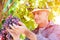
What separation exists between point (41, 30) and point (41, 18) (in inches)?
3.3

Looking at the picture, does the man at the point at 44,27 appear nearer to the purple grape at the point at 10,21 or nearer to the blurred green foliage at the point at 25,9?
the blurred green foliage at the point at 25,9

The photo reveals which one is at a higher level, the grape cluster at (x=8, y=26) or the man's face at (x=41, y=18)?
the man's face at (x=41, y=18)

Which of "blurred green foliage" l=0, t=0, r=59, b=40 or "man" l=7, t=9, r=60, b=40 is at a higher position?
"blurred green foliage" l=0, t=0, r=59, b=40

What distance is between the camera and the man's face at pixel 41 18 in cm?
139

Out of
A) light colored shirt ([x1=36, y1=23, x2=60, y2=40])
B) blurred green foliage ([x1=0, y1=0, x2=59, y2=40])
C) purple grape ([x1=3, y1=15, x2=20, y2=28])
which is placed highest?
blurred green foliage ([x1=0, y1=0, x2=59, y2=40])

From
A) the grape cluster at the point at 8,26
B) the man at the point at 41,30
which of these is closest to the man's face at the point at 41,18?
the man at the point at 41,30

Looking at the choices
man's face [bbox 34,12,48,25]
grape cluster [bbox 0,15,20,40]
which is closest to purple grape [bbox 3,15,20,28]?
grape cluster [bbox 0,15,20,40]

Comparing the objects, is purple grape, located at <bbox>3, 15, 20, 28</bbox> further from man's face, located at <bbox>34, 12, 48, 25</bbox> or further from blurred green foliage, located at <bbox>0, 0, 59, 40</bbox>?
man's face, located at <bbox>34, 12, 48, 25</bbox>

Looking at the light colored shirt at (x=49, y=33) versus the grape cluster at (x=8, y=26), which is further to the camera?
the grape cluster at (x=8, y=26)

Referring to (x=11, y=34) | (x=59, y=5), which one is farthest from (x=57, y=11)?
(x=11, y=34)

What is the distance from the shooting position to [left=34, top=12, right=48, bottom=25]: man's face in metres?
1.39

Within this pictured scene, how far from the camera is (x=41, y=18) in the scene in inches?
55.3

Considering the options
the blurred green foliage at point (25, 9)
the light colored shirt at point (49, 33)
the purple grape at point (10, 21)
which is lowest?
the light colored shirt at point (49, 33)

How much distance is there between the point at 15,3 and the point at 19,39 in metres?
0.27
